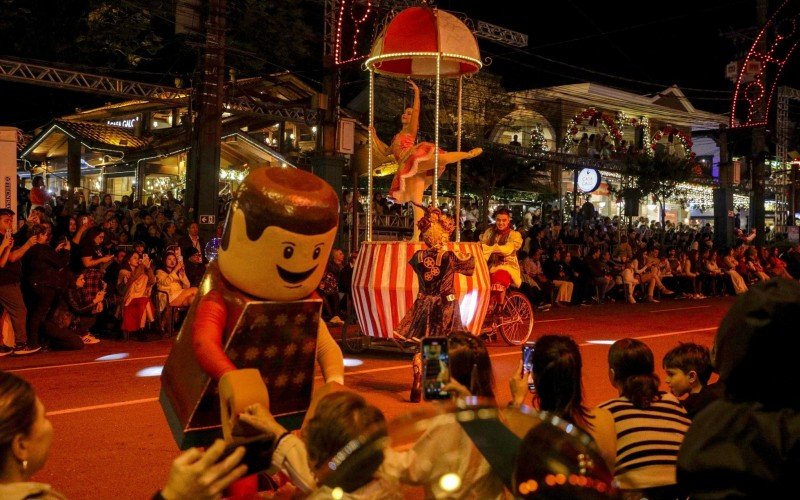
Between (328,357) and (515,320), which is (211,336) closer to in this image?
(328,357)

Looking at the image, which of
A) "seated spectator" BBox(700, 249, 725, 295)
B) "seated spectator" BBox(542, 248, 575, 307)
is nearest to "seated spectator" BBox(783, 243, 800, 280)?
"seated spectator" BBox(700, 249, 725, 295)

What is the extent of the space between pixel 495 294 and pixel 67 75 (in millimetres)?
10257

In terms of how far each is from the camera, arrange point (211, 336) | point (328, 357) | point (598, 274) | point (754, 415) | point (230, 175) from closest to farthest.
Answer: point (754, 415) → point (211, 336) → point (328, 357) → point (598, 274) → point (230, 175)

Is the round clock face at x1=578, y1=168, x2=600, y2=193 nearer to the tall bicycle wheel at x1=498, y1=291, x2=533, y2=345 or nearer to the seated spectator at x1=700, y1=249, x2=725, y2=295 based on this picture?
the seated spectator at x1=700, y1=249, x2=725, y2=295

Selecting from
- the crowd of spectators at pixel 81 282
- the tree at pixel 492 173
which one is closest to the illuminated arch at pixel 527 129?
the tree at pixel 492 173

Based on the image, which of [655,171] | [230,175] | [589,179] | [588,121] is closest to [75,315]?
[230,175]

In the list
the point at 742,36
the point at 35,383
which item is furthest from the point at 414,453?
the point at 742,36

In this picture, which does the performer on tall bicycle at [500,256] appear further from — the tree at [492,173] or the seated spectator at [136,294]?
the tree at [492,173]

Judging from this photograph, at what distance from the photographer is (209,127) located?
55.6 feet

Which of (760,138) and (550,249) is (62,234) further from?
(760,138)

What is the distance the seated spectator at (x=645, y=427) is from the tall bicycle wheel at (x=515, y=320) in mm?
8805

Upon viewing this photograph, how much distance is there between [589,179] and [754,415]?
95.7 ft

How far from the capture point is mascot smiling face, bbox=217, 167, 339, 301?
3867mm

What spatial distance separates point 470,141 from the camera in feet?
85.1
